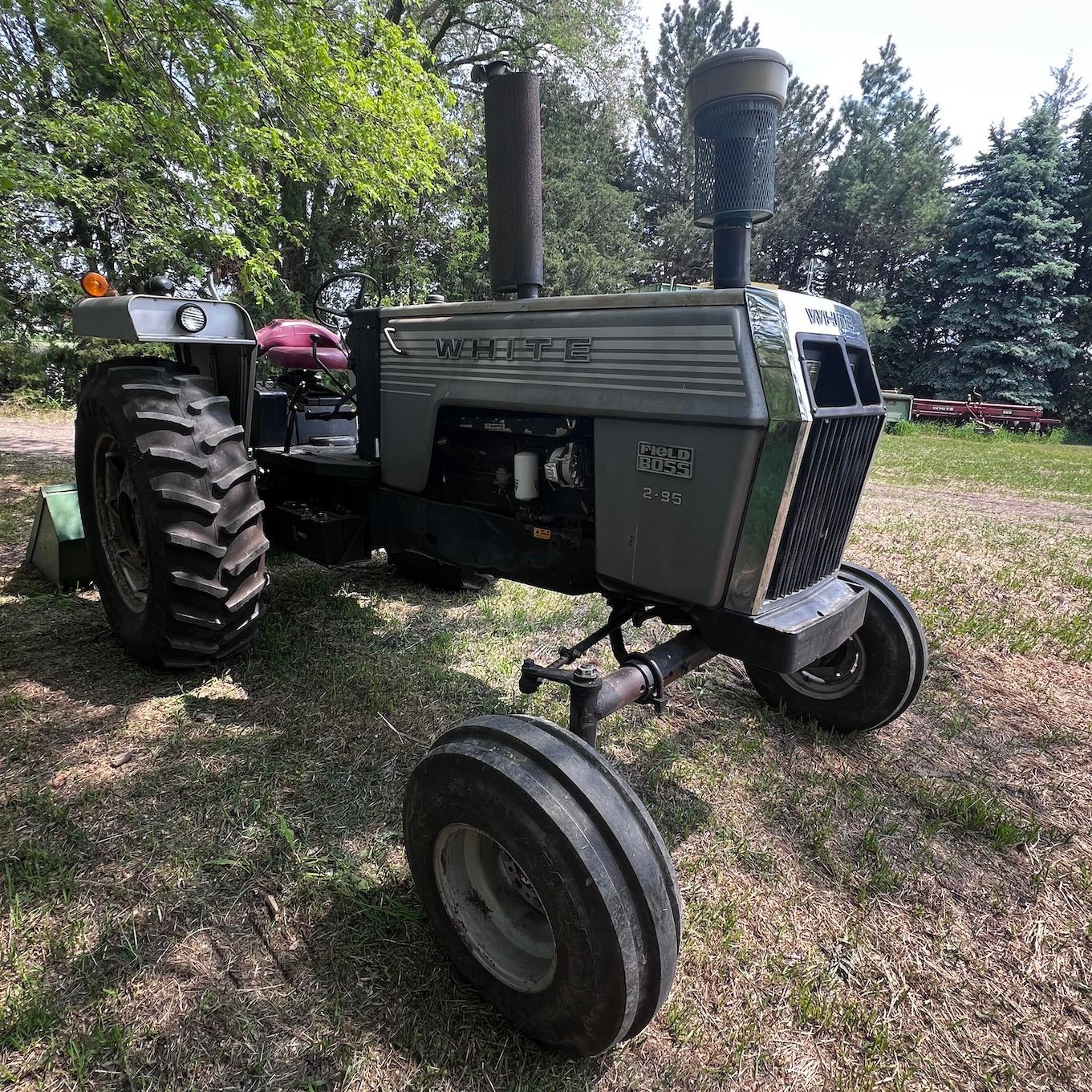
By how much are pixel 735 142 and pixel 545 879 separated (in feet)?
6.36

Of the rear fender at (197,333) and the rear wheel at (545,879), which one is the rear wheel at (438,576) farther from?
the rear wheel at (545,879)

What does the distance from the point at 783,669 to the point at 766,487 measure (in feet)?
1.60

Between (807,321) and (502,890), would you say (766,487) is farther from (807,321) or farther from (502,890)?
(502,890)

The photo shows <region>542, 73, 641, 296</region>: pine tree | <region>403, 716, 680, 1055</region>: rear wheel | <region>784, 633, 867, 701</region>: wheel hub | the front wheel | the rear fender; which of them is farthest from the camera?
<region>542, 73, 641, 296</region>: pine tree

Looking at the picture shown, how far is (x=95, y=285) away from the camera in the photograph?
9.25ft

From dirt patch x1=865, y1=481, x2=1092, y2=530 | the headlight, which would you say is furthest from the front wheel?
dirt patch x1=865, y1=481, x2=1092, y2=530

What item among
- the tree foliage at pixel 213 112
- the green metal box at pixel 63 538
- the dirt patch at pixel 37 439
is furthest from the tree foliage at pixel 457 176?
the green metal box at pixel 63 538

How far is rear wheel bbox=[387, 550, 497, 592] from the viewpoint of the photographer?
398cm

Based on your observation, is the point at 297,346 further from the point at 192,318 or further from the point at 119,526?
the point at 119,526

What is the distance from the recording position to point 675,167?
26.6 meters

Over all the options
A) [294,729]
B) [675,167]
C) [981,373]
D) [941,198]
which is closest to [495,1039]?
[294,729]

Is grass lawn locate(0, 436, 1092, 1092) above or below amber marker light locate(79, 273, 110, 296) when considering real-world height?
below

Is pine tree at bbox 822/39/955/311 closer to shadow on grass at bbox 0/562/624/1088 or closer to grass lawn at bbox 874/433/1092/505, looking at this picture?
grass lawn at bbox 874/433/1092/505

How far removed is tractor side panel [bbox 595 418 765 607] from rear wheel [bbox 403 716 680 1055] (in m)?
0.59
